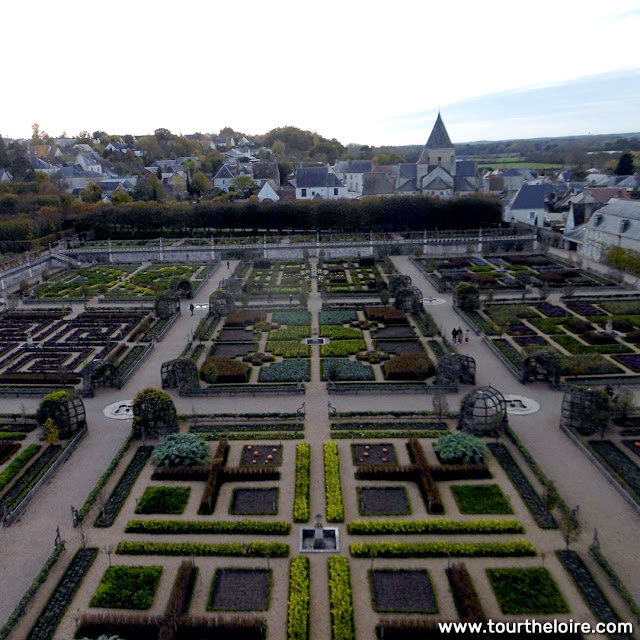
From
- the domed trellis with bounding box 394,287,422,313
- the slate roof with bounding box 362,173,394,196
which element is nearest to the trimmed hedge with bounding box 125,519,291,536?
the domed trellis with bounding box 394,287,422,313

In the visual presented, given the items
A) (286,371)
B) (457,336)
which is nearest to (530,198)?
(457,336)

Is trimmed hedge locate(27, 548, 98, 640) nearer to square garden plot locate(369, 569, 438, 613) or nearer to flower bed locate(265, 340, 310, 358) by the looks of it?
square garden plot locate(369, 569, 438, 613)

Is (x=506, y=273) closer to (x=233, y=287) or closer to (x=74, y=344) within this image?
(x=233, y=287)

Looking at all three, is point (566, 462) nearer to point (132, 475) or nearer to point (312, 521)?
point (312, 521)

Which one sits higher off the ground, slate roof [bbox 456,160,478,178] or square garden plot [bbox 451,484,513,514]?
slate roof [bbox 456,160,478,178]

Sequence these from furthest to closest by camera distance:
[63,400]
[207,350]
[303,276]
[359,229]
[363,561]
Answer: [359,229], [303,276], [207,350], [63,400], [363,561]

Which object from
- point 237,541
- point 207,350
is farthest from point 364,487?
point 207,350
